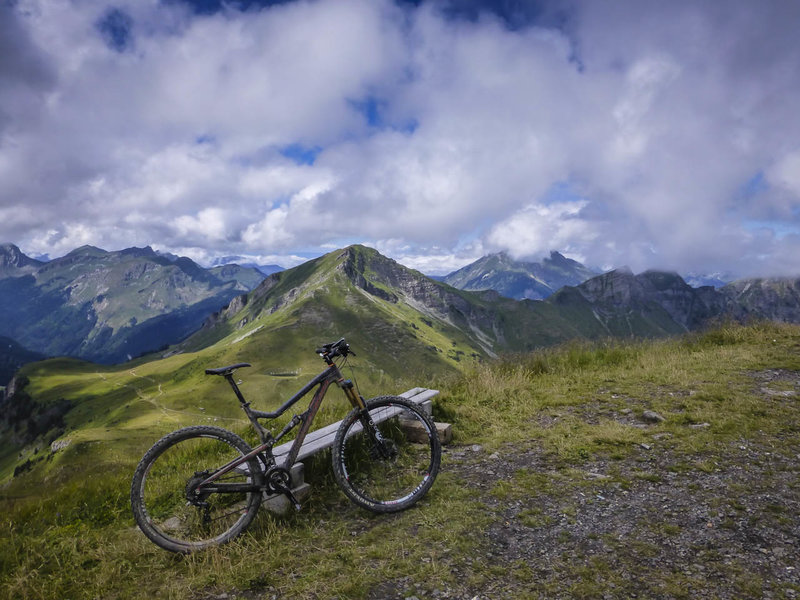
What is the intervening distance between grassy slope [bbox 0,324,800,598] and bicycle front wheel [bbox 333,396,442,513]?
29cm

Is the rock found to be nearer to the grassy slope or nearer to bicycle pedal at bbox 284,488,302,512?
the grassy slope

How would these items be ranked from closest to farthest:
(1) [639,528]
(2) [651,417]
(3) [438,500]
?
(1) [639,528], (3) [438,500], (2) [651,417]

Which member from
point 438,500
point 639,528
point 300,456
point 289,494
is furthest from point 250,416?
point 639,528

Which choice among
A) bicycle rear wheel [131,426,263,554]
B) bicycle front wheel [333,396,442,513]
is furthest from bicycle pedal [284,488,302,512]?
bicycle front wheel [333,396,442,513]

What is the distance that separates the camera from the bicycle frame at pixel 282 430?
17.1 feet

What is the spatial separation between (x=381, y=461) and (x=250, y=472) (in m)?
1.97

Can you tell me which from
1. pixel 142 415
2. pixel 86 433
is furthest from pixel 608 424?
pixel 142 415

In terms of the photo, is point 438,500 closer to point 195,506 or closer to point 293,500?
point 293,500

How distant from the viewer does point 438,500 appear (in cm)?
580

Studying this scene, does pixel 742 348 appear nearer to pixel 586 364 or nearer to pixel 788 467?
pixel 586 364

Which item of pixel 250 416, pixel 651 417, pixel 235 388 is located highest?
pixel 235 388

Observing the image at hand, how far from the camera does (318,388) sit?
6.00 meters

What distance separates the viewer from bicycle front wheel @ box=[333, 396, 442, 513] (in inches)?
221

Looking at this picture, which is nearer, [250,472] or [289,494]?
[250,472]
